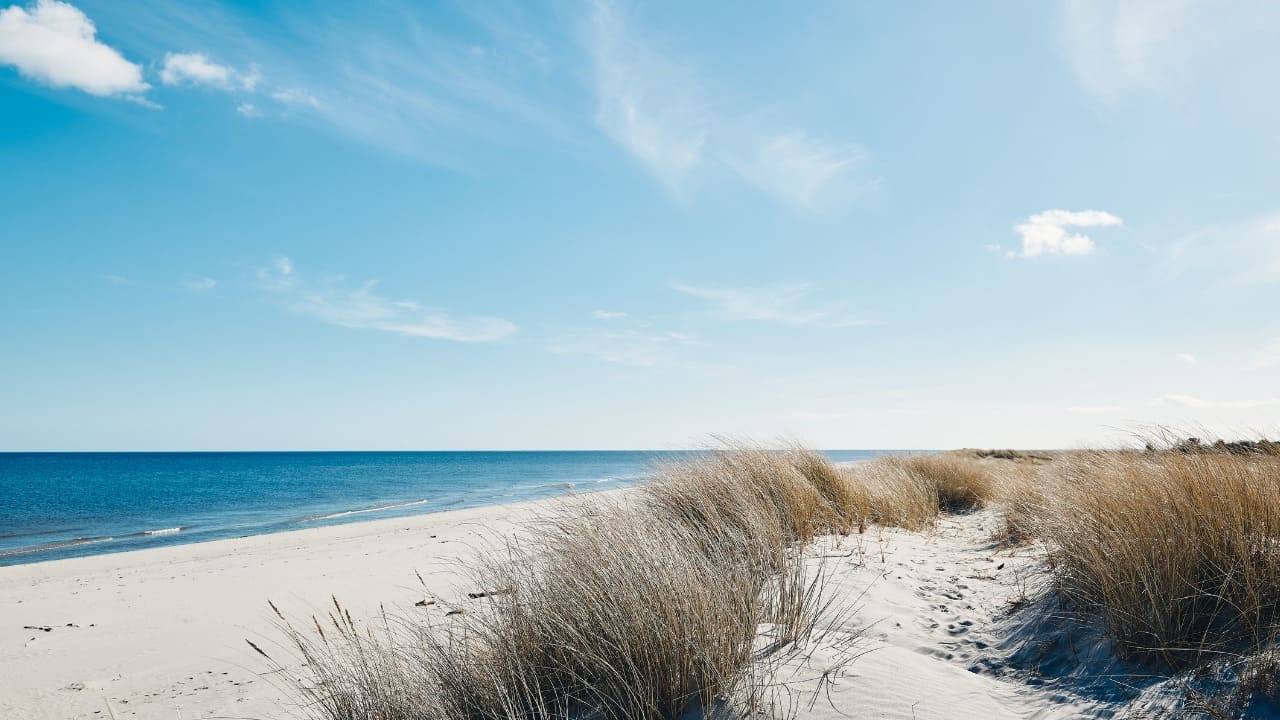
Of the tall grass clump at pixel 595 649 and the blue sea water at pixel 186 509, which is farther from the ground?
the tall grass clump at pixel 595 649

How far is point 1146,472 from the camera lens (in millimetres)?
4316

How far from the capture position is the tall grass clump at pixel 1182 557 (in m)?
3.02

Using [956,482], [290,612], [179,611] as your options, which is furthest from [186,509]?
[956,482]

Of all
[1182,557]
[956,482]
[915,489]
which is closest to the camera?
[1182,557]

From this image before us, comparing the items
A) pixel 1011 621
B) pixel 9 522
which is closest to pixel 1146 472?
pixel 1011 621

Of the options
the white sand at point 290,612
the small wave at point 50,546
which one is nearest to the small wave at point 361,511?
the small wave at point 50,546

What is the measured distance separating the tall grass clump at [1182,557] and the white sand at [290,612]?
25.3 inches

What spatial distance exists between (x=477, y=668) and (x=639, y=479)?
16.2ft

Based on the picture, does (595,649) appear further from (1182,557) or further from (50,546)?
(50,546)

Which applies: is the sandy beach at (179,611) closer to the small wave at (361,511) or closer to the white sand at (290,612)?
the white sand at (290,612)

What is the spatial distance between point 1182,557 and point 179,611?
34.5 ft

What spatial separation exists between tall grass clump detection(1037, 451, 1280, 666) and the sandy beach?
4103mm

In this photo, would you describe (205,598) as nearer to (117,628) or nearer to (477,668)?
(117,628)

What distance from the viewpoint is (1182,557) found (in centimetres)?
329
